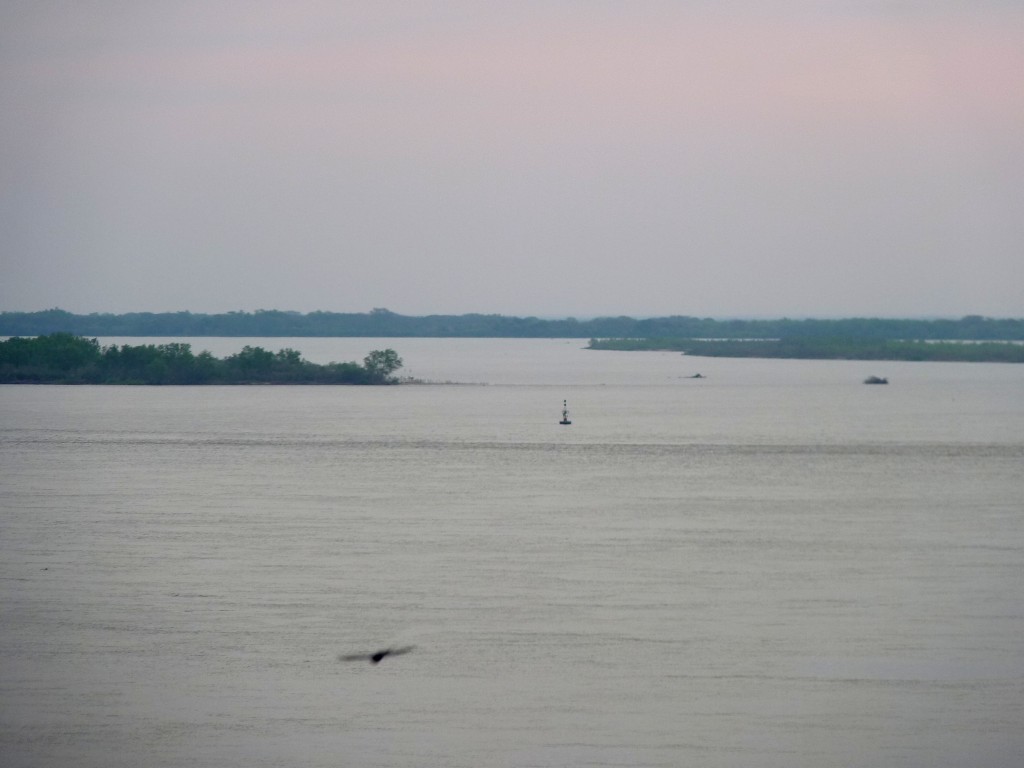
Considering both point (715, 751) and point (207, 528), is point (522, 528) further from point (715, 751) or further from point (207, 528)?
point (715, 751)

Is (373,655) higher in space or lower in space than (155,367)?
lower

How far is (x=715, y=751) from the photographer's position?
12703 millimetres

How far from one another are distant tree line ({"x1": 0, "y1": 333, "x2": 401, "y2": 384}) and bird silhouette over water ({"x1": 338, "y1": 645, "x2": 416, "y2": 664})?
64975 mm

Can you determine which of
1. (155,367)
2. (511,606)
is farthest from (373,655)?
(155,367)

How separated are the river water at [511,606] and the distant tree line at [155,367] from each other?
40588 mm

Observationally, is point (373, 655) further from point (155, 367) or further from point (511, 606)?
point (155, 367)

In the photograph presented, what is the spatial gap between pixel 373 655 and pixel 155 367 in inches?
2705

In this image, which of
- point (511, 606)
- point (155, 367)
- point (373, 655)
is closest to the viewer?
point (373, 655)

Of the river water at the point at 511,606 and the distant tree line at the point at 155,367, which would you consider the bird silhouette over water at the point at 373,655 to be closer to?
the river water at the point at 511,606

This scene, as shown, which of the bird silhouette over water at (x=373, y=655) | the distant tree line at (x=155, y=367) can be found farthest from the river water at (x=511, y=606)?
the distant tree line at (x=155, y=367)

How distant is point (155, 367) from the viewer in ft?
266

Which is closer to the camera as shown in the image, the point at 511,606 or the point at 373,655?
the point at 373,655

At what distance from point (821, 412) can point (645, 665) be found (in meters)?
46.0

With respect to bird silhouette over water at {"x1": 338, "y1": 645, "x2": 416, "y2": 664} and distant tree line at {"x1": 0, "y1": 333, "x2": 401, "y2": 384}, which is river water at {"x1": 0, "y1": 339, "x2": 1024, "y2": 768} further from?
distant tree line at {"x1": 0, "y1": 333, "x2": 401, "y2": 384}
